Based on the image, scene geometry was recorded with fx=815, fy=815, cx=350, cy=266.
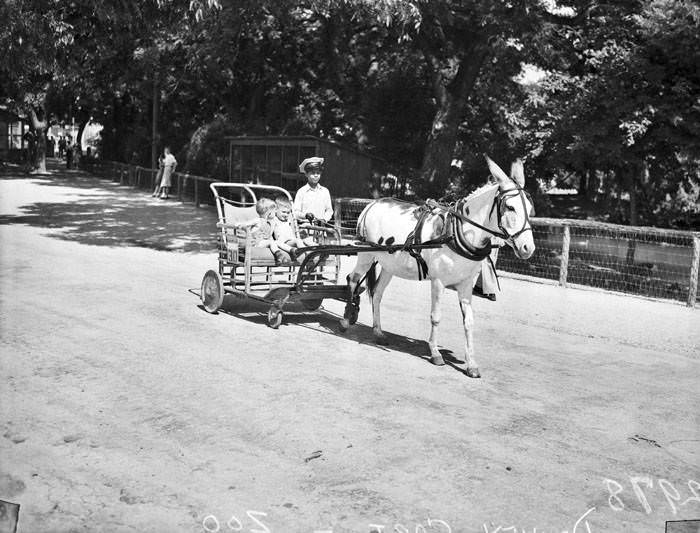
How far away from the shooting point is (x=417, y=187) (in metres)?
22.0

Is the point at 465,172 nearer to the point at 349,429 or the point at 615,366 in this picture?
the point at 615,366

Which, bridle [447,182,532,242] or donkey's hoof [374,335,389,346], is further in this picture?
donkey's hoof [374,335,389,346]

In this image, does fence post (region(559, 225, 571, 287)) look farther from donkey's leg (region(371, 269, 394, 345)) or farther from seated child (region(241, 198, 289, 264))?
seated child (region(241, 198, 289, 264))

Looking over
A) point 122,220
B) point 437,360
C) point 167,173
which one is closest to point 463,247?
point 437,360

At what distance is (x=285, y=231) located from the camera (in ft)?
35.5

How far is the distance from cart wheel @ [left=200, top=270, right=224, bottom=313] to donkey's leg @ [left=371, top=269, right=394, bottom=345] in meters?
2.04

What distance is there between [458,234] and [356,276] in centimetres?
218

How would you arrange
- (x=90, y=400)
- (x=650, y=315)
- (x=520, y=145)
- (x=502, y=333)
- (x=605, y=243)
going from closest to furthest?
(x=90, y=400) < (x=502, y=333) < (x=650, y=315) < (x=605, y=243) < (x=520, y=145)

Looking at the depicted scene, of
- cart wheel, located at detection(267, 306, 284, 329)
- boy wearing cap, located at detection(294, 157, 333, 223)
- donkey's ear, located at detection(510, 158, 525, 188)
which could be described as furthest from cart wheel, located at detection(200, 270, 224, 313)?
donkey's ear, located at detection(510, 158, 525, 188)

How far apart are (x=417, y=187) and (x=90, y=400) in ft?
52.0

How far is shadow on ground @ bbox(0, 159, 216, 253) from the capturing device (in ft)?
62.7

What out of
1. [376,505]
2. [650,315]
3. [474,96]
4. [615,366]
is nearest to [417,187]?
[474,96]

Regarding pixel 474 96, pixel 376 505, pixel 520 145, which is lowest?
pixel 376 505

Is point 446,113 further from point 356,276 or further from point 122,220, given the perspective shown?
point 356,276
